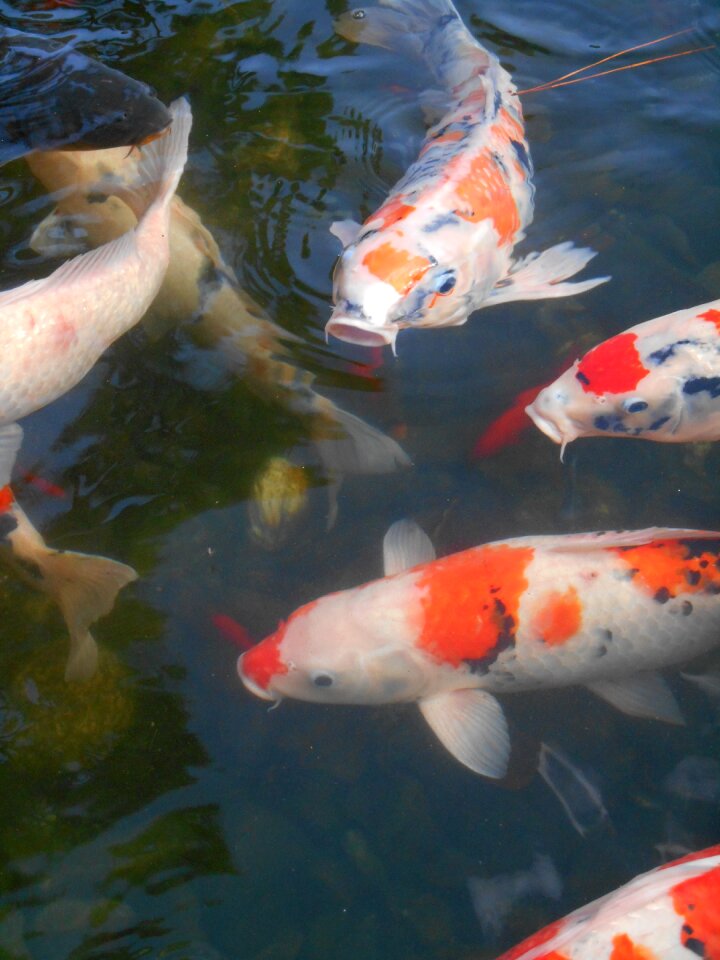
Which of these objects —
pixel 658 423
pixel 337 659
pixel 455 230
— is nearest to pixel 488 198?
pixel 455 230

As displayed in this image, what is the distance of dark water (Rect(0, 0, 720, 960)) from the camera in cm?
289

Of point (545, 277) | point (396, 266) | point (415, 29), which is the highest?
point (415, 29)

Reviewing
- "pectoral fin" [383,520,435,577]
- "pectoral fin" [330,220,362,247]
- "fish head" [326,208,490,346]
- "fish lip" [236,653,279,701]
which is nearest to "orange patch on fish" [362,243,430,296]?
"fish head" [326,208,490,346]

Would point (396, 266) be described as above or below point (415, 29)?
below

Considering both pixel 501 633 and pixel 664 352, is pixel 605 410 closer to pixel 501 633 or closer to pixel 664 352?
pixel 664 352

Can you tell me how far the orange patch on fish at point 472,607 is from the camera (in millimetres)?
3053

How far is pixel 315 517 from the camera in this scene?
141 inches

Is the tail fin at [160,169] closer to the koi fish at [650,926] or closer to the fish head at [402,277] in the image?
the fish head at [402,277]

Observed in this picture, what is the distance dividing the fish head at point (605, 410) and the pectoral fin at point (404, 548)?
670 mm

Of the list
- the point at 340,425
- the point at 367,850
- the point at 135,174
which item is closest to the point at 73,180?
the point at 135,174

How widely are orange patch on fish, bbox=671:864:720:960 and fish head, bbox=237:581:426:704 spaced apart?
3.60ft

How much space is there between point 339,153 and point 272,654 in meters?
2.96

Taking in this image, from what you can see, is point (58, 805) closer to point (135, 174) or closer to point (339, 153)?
point (135, 174)

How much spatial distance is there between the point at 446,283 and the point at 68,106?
2.23 metres
